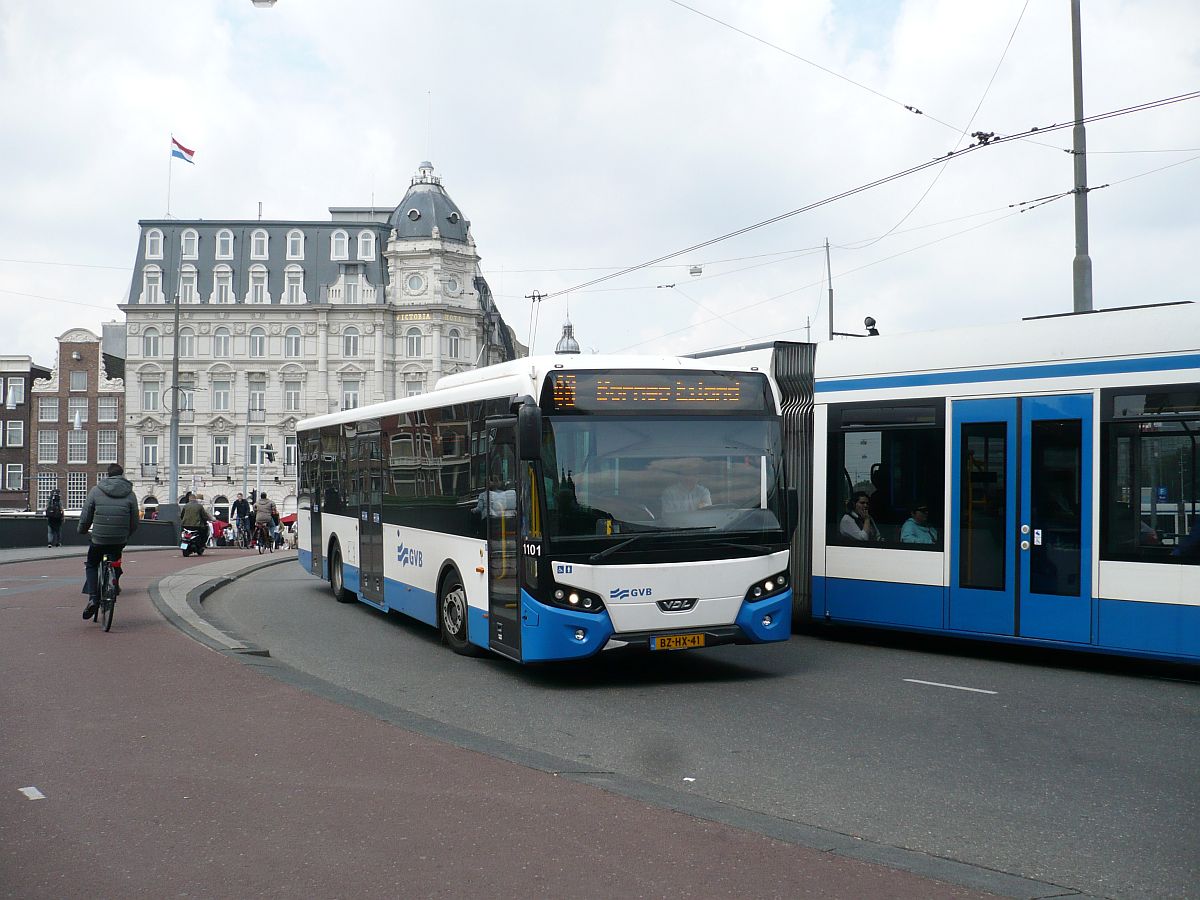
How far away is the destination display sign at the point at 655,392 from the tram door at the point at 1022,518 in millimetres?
2307

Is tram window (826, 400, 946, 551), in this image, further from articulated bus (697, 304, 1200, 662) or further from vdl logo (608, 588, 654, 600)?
vdl logo (608, 588, 654, 600)

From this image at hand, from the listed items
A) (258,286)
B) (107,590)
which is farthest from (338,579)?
(258,286)

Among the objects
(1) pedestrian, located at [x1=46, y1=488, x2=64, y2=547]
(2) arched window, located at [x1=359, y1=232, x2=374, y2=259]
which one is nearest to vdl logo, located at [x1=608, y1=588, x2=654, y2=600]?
(1) pedestrian, located at [x1=46, y1=488, x2=64, y2=547]

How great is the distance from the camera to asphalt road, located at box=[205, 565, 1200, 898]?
5781 mm

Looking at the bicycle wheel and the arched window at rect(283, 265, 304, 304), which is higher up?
the arched window at rect(283, 265, 304, 304)

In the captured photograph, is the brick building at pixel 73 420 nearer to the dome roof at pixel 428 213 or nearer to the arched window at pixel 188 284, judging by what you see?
the arched window at pixel 188 284

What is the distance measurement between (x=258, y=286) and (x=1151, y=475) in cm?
8443

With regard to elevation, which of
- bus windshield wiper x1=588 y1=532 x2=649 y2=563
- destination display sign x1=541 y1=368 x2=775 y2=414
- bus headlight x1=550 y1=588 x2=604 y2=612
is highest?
destination display sign x1=541 y1=368 x2=775 y2=414

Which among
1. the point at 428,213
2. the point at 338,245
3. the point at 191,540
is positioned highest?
the point at 428,213

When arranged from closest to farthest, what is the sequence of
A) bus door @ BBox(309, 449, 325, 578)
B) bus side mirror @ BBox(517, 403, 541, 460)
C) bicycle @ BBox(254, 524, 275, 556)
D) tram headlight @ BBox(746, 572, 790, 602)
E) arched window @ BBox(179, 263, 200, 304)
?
bus side mirror @ BBox(517, 403, 541, 460)
tram headlight @ BBox(746, 572, 790, 602)
bus door @ BBox(309, 449, 325, 578)
bicycle @ BBox(254, 524, 275, 556)
arched window @ BBox(179, 263, 200, 304)

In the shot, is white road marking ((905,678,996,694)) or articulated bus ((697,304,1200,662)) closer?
white road marking ((905,678,996,694))

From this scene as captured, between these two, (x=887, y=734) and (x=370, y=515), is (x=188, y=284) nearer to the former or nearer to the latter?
(x=370, y=515)

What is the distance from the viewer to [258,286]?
88.4 metres

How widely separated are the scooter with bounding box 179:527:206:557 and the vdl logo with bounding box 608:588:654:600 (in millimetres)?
24224
